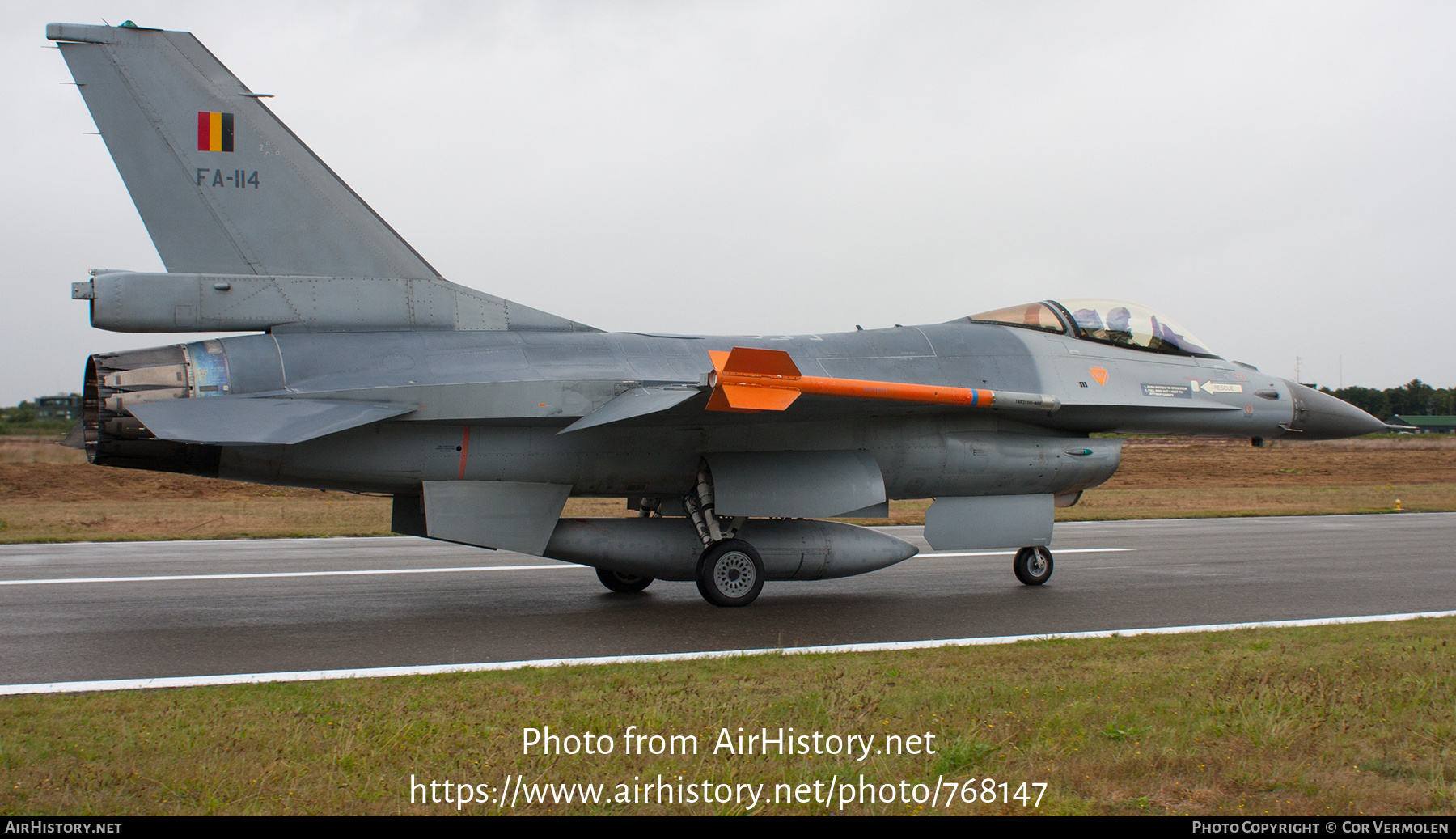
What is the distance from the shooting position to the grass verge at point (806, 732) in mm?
3996

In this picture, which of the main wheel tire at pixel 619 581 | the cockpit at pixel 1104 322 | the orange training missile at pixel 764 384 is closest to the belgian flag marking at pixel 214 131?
the orange training missile at pixel 764 384

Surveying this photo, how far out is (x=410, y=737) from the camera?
15.5ft

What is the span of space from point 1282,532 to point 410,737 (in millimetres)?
18191

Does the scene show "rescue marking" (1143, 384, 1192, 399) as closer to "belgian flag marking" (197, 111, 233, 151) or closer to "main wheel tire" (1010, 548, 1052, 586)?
"main wheel tire" (1010, 548, 1052, 586)

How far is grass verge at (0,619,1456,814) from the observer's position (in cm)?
400

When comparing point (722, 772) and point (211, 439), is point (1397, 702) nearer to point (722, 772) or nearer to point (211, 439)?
point (722, 772)

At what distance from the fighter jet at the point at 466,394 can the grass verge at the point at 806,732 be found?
8.74 feet

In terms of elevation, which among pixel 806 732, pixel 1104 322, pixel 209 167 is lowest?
pixel 806 732

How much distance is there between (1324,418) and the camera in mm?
11945

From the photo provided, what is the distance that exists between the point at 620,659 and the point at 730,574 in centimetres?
259

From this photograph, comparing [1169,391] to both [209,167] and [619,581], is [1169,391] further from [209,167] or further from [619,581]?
[209,167]

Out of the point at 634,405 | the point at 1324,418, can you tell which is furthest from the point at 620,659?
the point at 1324,418

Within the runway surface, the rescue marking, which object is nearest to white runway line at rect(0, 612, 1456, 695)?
the runway surface
